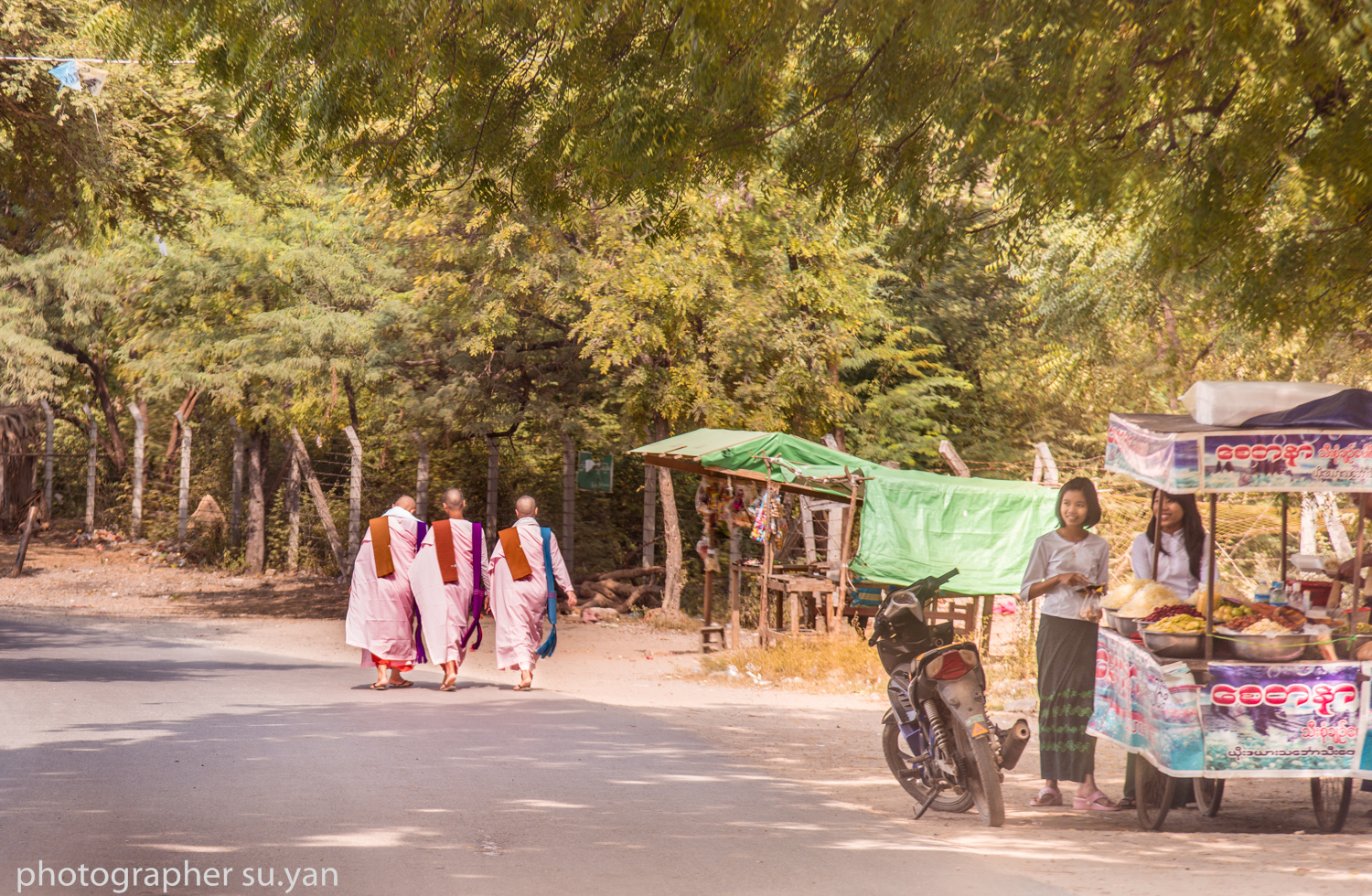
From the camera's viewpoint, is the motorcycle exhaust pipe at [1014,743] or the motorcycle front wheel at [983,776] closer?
the motorcycle front wheel at [983,776]

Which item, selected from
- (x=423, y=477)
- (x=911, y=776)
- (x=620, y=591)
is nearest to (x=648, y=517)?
(x=620, y=591)

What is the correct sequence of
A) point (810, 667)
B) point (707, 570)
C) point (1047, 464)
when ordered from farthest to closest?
point (707, 570), point (1047, 464), point (810, 667)

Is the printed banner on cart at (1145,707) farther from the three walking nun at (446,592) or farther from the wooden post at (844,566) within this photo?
the wooden post at (844,566)

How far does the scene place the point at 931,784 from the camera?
6.96m

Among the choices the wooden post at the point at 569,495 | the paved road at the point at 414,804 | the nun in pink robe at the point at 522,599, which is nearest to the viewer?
the paved road at the point at 414,804

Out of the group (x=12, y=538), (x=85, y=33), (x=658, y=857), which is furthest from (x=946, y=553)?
(x=12, y=538)

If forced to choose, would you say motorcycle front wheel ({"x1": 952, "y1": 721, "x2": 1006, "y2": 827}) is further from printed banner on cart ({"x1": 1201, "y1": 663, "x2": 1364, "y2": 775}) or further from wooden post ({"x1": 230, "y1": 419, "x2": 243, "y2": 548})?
wooden post ({"x1": 230, "y1": 419, "x2": 243, "y2": 548})

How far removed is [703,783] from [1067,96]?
14.1 feet

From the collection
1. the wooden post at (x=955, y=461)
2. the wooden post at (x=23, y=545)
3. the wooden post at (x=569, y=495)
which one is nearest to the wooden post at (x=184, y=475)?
the wooden post at (x=23, y=545)

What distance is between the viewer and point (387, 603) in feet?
39.6

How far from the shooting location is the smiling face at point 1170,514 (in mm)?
7504

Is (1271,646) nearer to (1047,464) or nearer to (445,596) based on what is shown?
(445,596)

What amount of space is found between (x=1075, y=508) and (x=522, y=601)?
6.37 m

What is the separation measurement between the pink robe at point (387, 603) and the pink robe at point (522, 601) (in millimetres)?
804
